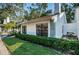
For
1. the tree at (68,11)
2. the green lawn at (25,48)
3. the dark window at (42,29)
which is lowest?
the green lawn at (25,48)

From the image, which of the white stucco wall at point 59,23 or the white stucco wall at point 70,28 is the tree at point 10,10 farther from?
the white stucco wall at point 70,28

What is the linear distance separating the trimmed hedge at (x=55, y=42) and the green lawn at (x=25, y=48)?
0.08m

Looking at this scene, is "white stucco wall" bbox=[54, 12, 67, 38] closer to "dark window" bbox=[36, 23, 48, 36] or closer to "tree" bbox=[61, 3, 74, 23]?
"tree" bbox=[61, 3, 74, 23]

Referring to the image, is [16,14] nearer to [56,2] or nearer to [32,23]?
[32,23]

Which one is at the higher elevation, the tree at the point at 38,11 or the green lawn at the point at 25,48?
the tree at the point at 38,11

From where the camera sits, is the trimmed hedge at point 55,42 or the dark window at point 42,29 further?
the dark window at point 42,29

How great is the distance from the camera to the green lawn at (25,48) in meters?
3.08

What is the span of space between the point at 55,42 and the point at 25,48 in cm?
50

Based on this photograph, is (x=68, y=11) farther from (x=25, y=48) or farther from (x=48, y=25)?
(x=25, y=48)

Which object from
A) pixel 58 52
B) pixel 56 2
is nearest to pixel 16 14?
pixel 56 2

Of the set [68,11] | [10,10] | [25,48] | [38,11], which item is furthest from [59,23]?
[10,10]

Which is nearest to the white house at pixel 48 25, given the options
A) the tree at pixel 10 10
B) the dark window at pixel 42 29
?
the dark window at pixel 42 29

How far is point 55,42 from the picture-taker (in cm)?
314
